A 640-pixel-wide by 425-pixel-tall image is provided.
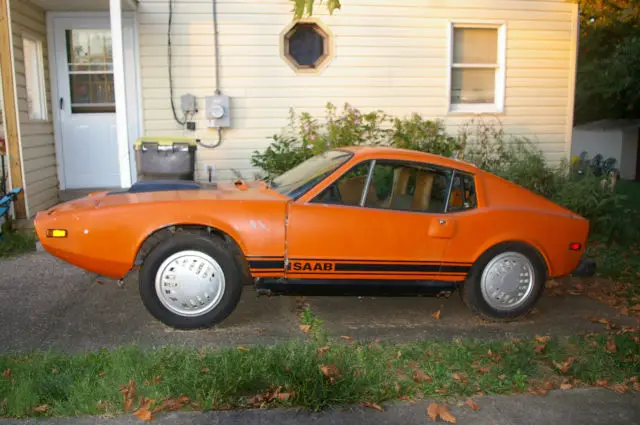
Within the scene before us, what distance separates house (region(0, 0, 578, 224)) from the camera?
9.23 m

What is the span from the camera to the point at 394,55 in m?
9.88

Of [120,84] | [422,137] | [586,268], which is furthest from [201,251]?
[422,137]

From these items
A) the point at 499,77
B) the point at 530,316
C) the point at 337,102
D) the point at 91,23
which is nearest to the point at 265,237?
the point at 530,316

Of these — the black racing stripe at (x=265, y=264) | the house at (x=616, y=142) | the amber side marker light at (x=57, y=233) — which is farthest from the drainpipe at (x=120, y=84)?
the house at (x=616, y=142)

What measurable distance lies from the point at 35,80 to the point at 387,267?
663 cm

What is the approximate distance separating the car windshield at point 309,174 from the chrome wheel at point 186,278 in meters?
0.89

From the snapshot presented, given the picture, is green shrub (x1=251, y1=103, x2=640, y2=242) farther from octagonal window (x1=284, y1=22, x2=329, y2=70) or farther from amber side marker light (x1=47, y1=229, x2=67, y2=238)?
amber side marker light (x1=47, y1=229, x2=67, y2=238)

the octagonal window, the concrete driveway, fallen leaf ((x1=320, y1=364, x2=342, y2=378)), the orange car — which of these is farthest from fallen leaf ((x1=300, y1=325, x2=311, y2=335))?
the octagonal window

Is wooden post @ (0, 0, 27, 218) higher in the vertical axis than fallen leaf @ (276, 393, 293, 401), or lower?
higher

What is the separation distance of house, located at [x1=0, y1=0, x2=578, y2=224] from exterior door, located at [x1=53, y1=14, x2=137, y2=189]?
0.05 ft

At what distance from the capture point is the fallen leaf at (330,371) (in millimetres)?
3971

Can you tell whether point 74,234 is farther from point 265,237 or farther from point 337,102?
point 337,102

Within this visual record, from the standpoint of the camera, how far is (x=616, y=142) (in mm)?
25891

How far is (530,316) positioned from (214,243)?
2.85m
